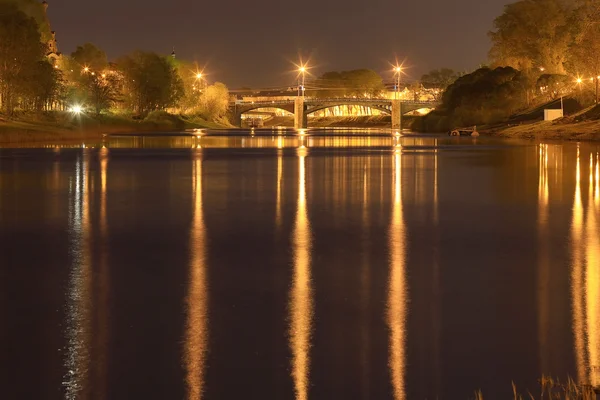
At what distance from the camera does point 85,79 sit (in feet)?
445

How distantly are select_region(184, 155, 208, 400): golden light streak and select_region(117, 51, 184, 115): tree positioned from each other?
13411 centimetres

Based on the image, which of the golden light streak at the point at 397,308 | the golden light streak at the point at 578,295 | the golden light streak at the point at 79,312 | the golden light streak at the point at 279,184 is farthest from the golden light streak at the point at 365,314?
the golden light streak at the point at 79,312

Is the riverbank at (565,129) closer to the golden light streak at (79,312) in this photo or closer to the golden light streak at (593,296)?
the golden light streak at (593,296)

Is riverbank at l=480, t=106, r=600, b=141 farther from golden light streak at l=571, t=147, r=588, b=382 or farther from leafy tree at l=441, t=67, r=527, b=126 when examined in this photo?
golden light streak at l=571, t=147, r=588, b=382

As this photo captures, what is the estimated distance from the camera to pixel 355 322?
1231cm

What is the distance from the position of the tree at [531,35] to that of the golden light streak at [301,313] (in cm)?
12768

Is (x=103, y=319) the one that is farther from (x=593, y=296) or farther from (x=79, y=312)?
(x=593, y=296)

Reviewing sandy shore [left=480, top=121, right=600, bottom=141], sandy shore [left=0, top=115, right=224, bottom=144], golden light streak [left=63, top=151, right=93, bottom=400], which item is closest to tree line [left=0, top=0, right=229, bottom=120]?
sandy shore [left=0, top=115, right=224, bottom=144]

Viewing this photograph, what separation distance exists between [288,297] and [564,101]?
12560 cm

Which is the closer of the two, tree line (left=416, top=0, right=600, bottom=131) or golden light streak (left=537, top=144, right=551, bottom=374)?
golden light streak (left=537, top=144, right=551, bottom=374)

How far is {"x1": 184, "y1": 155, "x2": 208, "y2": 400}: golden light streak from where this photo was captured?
995 cm

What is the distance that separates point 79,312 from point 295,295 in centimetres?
323

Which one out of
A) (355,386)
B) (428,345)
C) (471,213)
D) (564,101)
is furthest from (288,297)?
(564,101)

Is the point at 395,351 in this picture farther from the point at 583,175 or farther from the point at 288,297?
the point at 583,175
